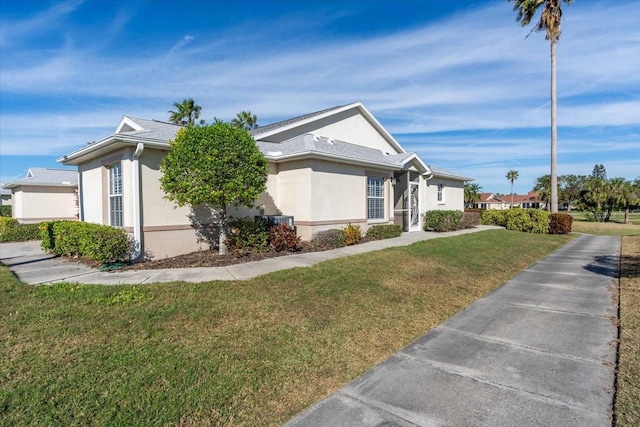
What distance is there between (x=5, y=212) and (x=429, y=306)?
33.7m

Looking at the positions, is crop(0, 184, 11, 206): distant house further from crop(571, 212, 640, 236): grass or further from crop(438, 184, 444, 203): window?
crop(571, 212, 640, 236): grass

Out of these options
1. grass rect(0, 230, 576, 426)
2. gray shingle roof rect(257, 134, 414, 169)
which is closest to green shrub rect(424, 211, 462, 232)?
gray shingle roof rect(257, 134, 414, 169)

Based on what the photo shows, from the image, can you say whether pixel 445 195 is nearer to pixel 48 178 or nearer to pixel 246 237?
pixel 246 237

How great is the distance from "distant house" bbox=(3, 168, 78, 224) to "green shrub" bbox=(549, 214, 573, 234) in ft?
94.2

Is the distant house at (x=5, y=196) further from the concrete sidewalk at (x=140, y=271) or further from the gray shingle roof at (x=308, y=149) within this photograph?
the gray shingle roof at (x=308, y=149)

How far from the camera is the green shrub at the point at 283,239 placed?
1119 cm

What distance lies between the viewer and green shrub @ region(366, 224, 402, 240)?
14.8 metres

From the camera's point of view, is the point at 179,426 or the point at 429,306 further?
the point at 429,306

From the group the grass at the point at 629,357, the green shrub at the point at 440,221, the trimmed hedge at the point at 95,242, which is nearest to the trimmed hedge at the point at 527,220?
the green shrub at the point at 440,221

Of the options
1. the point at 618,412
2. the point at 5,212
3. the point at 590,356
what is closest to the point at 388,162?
the point at 590,356

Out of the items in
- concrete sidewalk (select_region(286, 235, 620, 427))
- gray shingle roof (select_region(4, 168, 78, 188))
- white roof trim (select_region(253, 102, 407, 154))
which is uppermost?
white roof trim (select_region(253, 102, 407, 154))

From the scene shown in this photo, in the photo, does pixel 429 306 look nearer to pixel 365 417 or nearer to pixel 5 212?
pixel 365 417

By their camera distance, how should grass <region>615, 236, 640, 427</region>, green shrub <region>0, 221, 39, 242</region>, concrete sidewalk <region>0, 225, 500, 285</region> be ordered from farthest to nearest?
green shrub <region>0, 221, 39, 242</region> → concrete sidewalk <region>0, 225, 500, 285</region> → grass <region>615, 236, 640, 427</region>

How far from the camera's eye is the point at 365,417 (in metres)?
3.31
